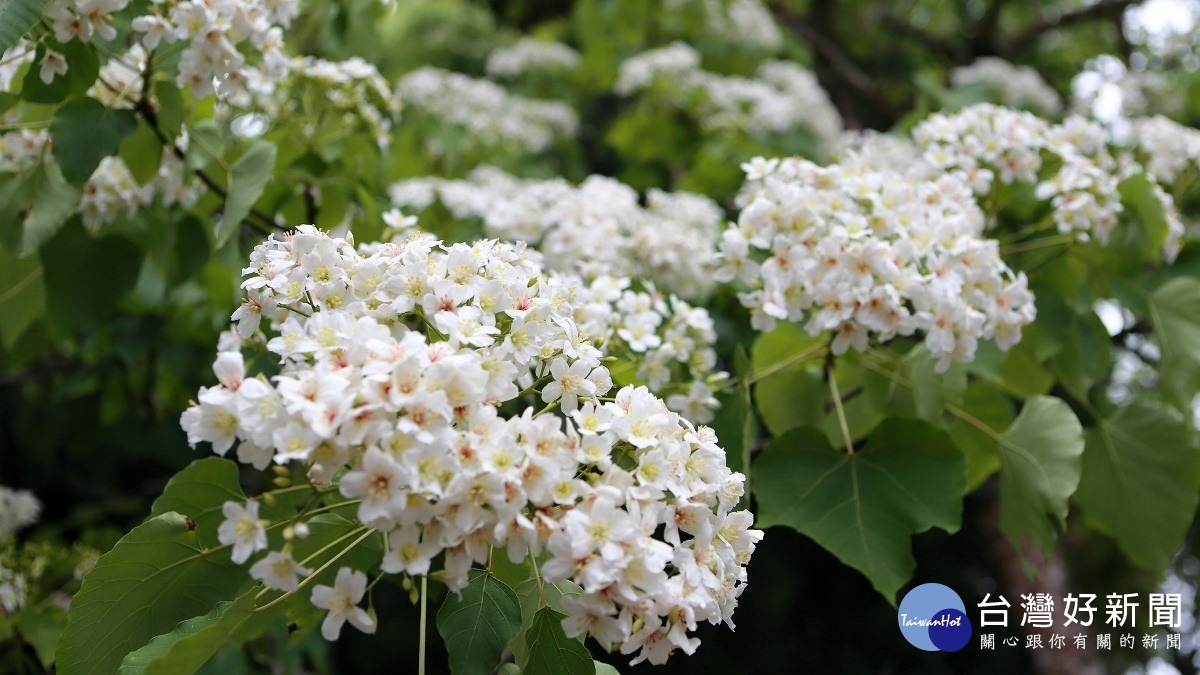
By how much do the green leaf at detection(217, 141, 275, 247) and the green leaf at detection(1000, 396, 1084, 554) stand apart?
5.27 ft

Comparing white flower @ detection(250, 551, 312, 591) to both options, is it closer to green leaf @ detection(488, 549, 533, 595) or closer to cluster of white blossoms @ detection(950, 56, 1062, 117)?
green leaf @ detection(488, 549, 533, 595)

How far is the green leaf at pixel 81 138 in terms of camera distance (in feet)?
5.76

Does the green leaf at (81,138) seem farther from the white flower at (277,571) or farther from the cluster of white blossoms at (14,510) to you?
the cluster of white blossoms at (14,510)

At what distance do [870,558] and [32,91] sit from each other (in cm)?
177

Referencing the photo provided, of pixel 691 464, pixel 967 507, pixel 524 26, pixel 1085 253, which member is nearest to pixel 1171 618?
pixel 1085 253

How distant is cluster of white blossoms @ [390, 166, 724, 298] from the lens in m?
2.34

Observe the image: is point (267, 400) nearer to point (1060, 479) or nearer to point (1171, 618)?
point (1060, 479)

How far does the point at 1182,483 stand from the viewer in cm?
220

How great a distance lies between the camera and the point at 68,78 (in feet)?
5.70

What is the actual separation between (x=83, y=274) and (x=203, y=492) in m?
1.02

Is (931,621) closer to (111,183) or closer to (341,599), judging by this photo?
(341,599)

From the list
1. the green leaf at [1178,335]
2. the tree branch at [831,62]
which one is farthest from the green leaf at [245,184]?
the tree branch at [831,62]

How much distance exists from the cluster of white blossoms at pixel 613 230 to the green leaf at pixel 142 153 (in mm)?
804

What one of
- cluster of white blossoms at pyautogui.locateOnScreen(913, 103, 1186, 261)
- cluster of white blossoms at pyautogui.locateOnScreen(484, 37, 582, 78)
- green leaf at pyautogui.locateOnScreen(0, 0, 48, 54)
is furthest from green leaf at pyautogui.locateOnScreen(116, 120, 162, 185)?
cluster of white blossoms at pyautogui.locateOnScreen(484, 37, 582, 78)
